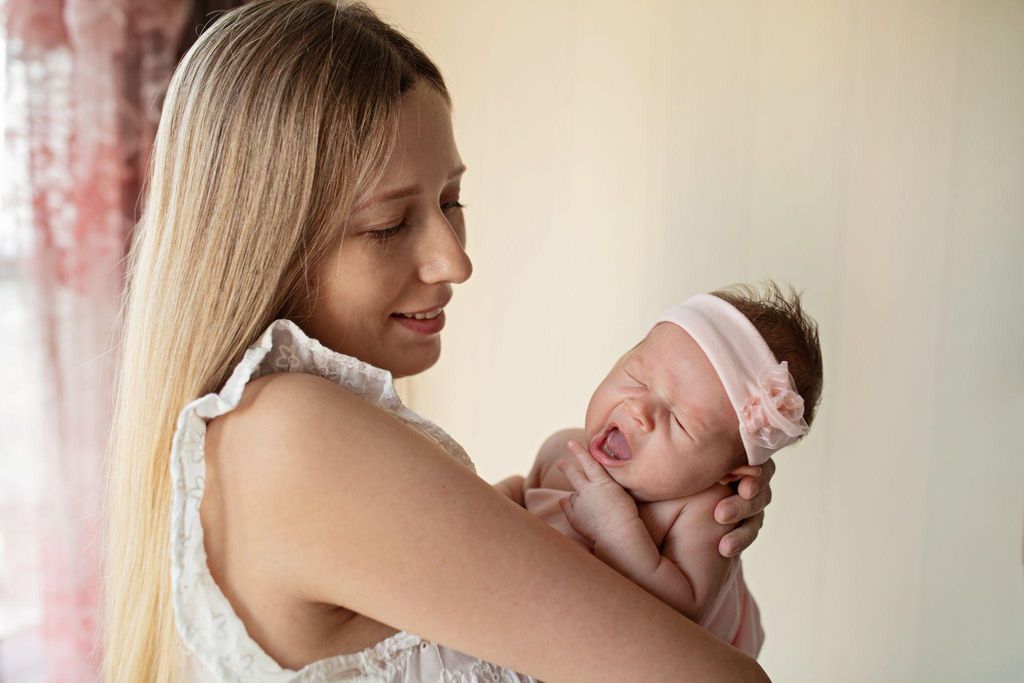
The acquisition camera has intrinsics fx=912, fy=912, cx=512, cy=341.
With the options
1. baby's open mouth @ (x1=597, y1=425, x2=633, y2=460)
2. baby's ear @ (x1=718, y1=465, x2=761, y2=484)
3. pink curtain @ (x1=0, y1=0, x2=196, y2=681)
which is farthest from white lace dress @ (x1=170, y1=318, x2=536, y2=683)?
pink curtain @ (x1=0, y1=0, x2=196, y2=681)

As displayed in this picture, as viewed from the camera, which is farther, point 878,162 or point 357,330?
point 878,162

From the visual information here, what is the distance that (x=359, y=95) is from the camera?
46.0 inches

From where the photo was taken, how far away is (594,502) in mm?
1321

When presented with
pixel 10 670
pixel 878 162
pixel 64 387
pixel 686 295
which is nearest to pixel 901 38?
pixel 878 162

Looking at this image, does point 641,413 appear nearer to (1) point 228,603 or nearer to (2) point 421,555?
(2) point 421,555

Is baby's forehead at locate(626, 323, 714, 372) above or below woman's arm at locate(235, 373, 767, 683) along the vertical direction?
above

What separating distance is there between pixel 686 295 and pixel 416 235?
1002mm

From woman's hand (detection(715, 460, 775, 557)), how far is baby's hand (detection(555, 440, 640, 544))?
5.0 inches

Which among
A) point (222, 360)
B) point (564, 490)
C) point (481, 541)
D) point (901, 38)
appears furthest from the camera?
point (901, 38)

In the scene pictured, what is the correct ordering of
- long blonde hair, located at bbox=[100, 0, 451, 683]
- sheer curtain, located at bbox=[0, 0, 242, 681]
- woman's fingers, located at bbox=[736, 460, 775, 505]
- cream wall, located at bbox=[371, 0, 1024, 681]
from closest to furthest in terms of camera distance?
long blonde hair, located at bbox=[100, 0, 451, 683] < woman's fingers, located at bbox=[736, 460, 775, 505] < cream wall, located at bbox=[371, 0, 1024, 681] < sheer curtain, located at bbox=[0, 0, 242, 681]

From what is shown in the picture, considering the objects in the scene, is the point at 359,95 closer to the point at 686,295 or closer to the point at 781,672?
the point at 686,295

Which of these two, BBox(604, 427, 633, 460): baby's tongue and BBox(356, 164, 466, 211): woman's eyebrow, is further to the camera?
BBox(604, 427, 633, 460): baby's tongue

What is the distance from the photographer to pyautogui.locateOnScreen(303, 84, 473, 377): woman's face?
3.90 ft

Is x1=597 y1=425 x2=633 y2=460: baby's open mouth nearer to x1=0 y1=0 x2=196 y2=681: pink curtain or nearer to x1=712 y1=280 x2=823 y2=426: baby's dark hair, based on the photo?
x1=712 y1=280 x2=823 y2=426: baby's dark hair
